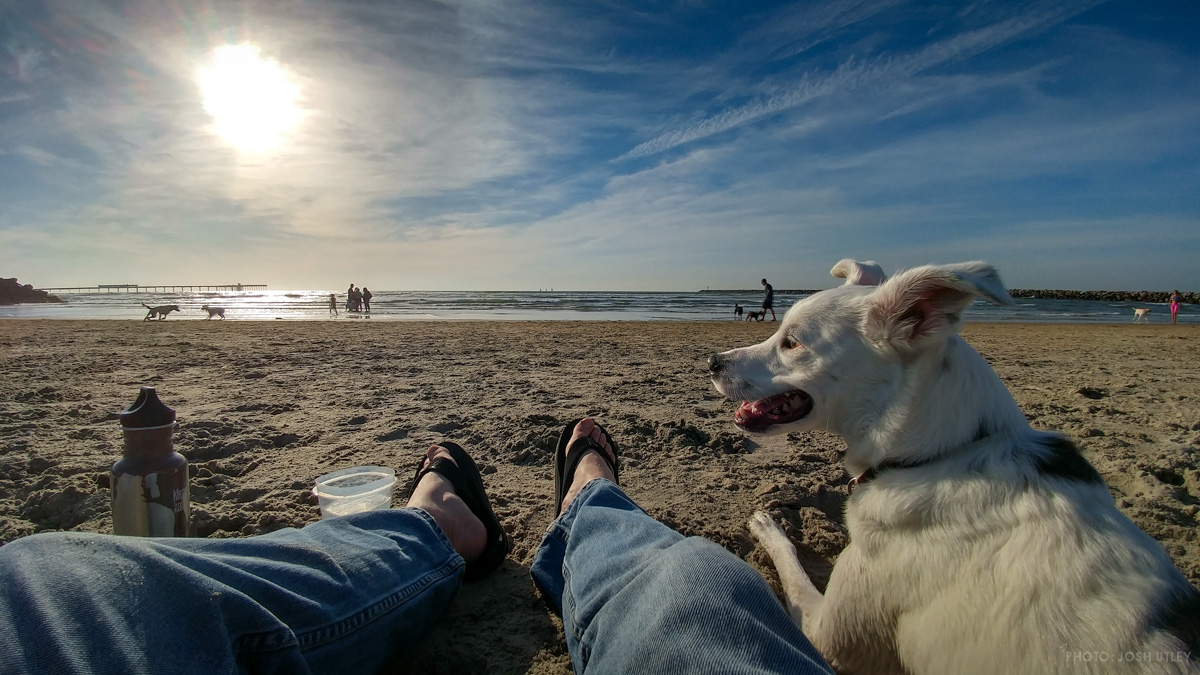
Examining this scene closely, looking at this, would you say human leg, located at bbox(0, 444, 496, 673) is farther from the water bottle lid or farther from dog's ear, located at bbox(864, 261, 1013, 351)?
dog's ear, located at bbox(864, 261, 1013, 351)

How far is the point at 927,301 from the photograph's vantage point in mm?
1837

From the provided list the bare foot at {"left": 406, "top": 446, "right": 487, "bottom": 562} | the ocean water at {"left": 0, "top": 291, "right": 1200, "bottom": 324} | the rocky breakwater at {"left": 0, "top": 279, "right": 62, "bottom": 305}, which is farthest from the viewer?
the rocky breakwater at {"left": 0, "top": 279, "right": 62, "bottom": 305}

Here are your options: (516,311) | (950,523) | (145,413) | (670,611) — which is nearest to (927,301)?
(950,523)

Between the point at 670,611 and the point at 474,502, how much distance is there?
1.45 metres

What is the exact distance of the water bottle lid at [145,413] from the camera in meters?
1.73

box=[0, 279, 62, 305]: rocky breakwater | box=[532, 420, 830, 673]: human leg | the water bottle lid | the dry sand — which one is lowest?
the dry sand

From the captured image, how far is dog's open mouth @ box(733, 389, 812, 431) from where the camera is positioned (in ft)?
7.27

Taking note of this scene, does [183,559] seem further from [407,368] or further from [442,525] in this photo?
[407,368]

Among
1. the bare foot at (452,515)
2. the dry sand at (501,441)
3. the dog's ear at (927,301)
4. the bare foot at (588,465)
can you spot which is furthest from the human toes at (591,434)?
the dog's ear at (927,301)

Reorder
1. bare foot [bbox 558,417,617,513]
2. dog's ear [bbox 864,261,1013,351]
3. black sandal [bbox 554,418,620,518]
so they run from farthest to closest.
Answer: black sandal [bbox 554,418,620,518]
bare foot [bbox 558,417,617,513]
dog's ear [bbox 864,261,1013,351]

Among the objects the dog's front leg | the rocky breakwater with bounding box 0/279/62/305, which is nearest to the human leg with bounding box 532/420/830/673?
the dog's front leg

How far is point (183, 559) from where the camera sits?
3.98 ft

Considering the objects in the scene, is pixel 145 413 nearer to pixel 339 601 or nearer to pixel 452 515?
pixel 339 601

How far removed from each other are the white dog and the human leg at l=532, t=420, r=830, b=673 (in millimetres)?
563
